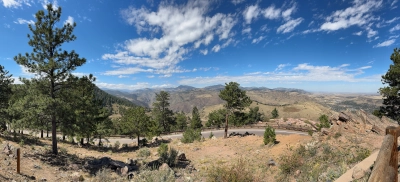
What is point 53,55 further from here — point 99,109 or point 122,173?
point 99,109

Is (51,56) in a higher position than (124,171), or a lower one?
higher

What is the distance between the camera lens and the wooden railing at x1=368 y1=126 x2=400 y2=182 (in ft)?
7.89

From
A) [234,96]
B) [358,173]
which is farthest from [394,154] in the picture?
[234,96]

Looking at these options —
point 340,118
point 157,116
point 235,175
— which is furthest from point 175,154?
point 157,116

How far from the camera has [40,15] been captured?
13.8 metres

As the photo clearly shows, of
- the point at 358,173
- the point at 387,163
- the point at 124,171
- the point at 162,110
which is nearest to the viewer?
the point at 387,163

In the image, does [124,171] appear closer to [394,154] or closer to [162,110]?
[394,154]

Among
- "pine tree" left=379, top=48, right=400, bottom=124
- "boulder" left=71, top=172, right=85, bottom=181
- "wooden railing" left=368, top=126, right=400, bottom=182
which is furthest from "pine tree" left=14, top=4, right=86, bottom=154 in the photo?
"pine tree" left=379, top=48, right=400, bottom=124

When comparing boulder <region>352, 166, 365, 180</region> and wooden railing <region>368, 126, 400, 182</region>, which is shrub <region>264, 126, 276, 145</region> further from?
wooden railing <region>368, 126, 400, 182</region>

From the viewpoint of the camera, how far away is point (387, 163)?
245 centimetres

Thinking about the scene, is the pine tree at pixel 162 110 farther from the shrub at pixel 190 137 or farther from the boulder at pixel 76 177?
the boulder at pixel 76 177

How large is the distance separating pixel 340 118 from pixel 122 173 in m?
18.8

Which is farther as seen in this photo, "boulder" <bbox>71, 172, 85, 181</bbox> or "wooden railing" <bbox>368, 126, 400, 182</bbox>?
"boulder" <bbox>71, 172, 85, 181</bbox>

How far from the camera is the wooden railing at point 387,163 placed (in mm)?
2404
